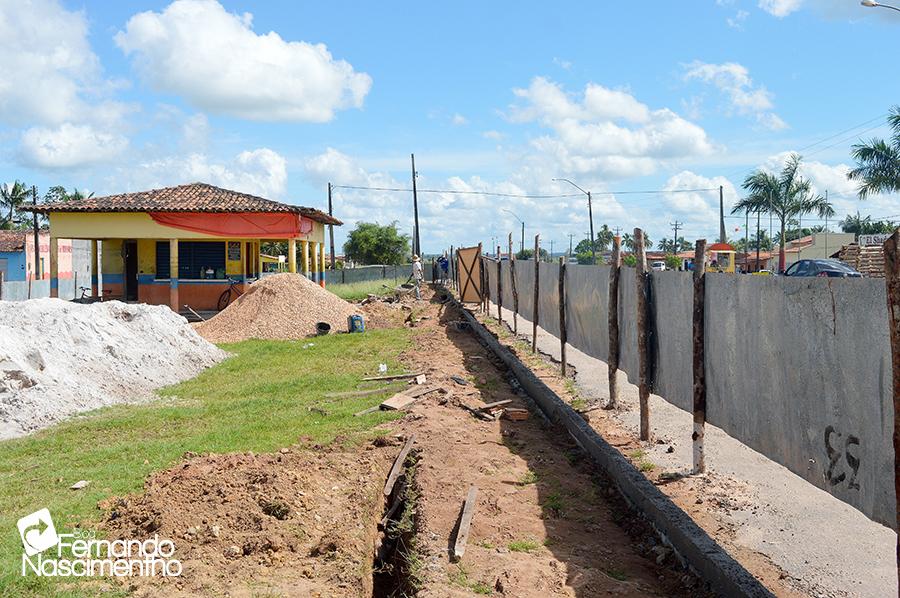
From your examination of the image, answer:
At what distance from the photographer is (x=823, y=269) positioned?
28844mm

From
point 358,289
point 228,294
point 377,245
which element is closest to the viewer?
point 228,294

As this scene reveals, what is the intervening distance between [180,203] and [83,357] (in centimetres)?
1745

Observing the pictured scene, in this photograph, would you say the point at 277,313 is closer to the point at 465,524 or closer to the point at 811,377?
the point at 465,524

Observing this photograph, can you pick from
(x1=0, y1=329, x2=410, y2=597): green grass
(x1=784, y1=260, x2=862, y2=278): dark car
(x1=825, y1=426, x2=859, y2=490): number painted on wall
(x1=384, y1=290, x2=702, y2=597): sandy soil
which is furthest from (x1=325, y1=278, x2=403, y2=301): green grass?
(x1=825, y1=426, x2=859, y2=490): number painted on wall

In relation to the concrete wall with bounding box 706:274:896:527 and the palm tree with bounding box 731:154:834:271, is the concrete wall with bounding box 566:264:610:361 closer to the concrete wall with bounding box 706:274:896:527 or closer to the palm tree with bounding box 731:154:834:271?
the concrete wall with bounding box 706:274:896:527

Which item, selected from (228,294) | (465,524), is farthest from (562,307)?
(228,294)

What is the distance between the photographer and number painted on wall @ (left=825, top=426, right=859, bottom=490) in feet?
16.4

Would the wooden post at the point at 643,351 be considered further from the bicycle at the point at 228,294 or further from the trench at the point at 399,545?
the bicycle at the point at 228,294

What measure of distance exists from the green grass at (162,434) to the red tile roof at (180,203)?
13.6 m

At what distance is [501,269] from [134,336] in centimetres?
1076

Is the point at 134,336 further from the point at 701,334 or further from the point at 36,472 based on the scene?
the point at 701,334

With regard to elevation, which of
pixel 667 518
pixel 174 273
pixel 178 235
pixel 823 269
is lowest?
pixel 667 518

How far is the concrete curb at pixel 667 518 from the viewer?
16.5ft

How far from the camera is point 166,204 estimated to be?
98.6 ft
